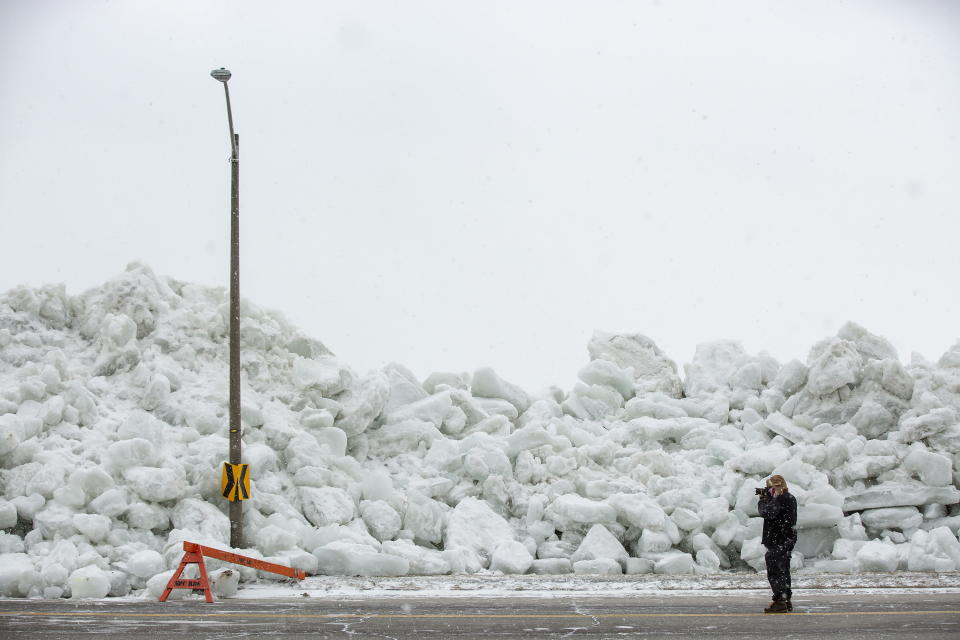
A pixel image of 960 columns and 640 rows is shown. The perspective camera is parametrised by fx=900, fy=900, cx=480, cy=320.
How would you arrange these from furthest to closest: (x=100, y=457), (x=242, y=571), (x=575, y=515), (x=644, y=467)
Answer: (x=644, y=467), (x=575, y=515), (x=100, y=457), (x=242, y=571)

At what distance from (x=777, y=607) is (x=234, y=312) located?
30.9ft

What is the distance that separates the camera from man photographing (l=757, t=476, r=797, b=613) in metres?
10.3

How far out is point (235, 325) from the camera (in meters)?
14.8

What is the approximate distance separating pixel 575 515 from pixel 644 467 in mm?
2333

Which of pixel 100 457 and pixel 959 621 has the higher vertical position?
pixel 100 457

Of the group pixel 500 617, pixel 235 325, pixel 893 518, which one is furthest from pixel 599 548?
pixel 235 325

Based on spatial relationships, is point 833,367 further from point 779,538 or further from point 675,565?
point 779,538

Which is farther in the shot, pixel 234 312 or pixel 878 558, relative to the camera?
pixel 878 558

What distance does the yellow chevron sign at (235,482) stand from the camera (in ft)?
46.0

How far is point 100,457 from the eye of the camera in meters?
14.7

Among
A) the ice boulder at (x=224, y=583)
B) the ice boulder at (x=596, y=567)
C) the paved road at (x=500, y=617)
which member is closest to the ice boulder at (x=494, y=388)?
the ice boulder at (x=596, y=567)

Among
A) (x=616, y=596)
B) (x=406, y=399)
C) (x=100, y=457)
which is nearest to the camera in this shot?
(x=616, y=596)

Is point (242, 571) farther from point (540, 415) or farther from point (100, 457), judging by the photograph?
point (540, 415)

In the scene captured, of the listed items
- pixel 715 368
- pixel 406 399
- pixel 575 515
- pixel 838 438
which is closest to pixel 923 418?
pixel 838 438
